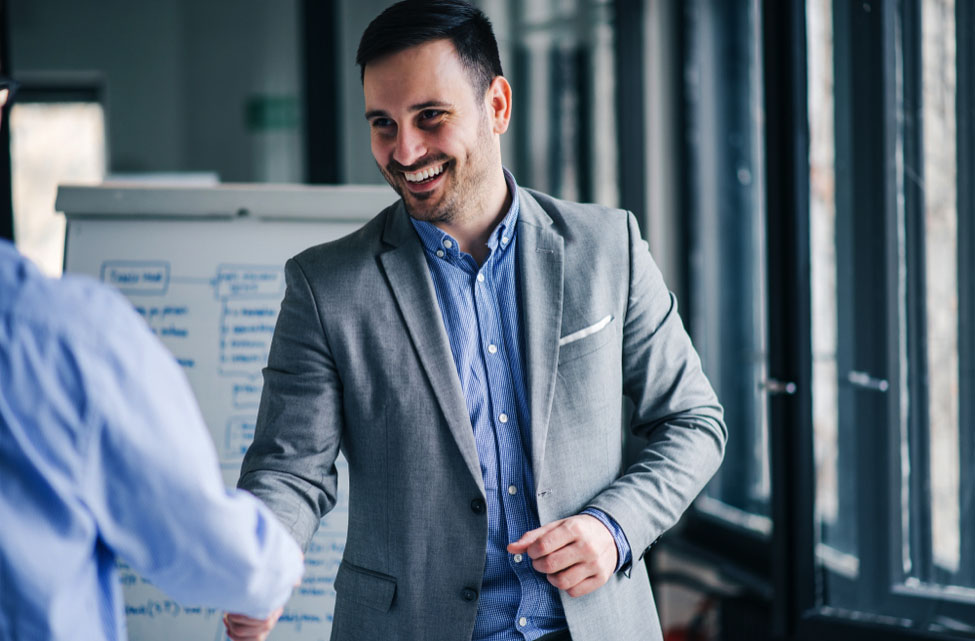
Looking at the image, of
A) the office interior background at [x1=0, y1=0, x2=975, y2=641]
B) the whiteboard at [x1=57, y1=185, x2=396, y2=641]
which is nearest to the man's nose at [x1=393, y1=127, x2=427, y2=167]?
the whiteboard at [x1=57, y1=185, x2=396, y2=641]

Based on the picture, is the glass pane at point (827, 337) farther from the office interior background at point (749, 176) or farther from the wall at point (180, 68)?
the wall at point (180, 68)

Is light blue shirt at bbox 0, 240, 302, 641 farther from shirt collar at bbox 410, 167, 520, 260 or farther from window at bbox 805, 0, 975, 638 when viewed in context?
window at bbox 805, 0, 975, 638

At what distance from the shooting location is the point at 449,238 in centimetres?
125

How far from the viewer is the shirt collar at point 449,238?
4.12ft

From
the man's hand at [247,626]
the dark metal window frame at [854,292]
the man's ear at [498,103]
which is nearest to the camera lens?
the man's hand at [247,626]

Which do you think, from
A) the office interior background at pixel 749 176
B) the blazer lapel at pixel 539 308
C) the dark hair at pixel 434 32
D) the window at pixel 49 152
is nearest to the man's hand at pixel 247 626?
the blazer lapel at pixel 539 308

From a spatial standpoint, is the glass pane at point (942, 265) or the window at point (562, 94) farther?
the window at point (562, 94)

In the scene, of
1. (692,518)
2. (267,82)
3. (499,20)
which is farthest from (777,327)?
(267,82)

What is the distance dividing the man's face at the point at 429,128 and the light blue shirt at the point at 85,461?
0.50 m

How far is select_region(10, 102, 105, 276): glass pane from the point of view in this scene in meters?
5.12

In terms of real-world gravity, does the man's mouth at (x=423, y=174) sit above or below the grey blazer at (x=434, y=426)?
above

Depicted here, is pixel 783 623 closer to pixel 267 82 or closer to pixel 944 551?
pixel 944 551

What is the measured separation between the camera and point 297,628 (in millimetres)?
1831

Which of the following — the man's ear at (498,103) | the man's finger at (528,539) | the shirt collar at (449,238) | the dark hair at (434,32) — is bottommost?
the man's finger at (528,539)
